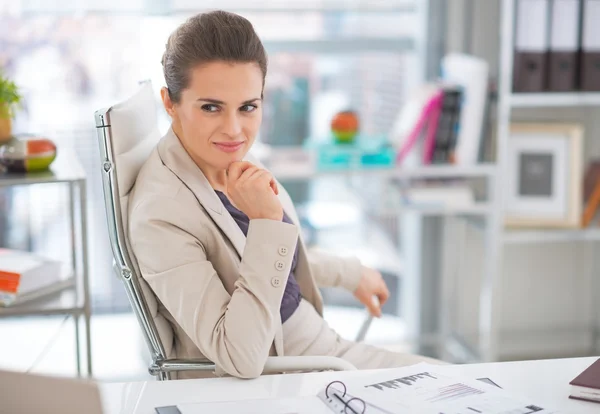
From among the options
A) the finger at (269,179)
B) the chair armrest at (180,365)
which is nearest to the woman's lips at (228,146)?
the finger at (269,179)

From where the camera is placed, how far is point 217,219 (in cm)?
162

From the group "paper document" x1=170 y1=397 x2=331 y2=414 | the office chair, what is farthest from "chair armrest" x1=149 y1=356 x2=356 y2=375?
"paper document" x1=170 y1=397 x2=331 y2=414

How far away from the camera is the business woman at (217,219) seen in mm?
1506

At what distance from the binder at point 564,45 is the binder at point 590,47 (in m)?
0.02

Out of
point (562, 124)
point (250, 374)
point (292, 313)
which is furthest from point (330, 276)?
point (562, 124)

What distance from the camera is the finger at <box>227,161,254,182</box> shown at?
5.24 feet

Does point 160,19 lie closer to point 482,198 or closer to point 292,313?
point 482,198

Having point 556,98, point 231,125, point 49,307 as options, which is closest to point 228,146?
point 231,125

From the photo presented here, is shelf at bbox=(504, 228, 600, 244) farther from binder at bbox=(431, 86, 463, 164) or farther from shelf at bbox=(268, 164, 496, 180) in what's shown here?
binder at bbox=(431, 86, 463, 164)

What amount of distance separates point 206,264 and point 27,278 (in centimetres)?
73

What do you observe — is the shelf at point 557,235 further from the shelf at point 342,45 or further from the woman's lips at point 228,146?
the woman's lips at point 228,146

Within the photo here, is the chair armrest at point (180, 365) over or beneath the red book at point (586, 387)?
beneath

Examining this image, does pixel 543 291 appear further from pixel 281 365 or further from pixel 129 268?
pixel 129 268

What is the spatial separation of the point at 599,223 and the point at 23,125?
2.11 metres
